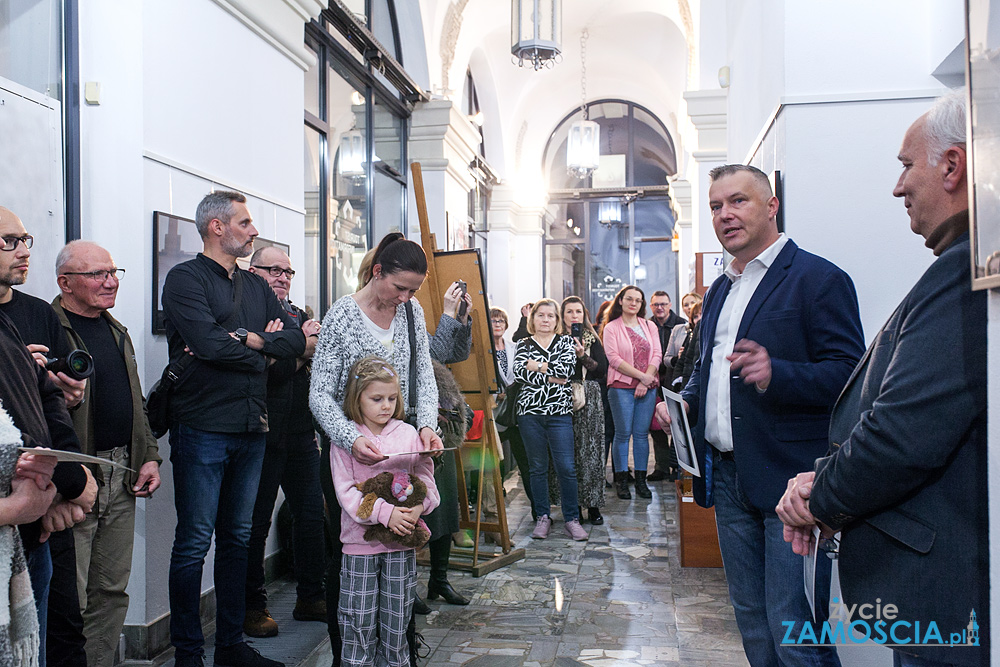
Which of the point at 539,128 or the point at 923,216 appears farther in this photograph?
the point at 539,128

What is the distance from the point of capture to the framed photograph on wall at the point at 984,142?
1217 mm

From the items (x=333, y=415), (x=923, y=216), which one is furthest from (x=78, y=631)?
(x=923, y=216)

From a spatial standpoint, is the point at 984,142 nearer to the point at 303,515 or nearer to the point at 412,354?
the point at 412,354

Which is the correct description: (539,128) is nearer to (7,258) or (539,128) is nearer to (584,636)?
(584,636)

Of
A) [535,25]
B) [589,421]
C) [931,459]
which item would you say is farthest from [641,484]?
[931,459]

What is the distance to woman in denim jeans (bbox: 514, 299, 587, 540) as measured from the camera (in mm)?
5094

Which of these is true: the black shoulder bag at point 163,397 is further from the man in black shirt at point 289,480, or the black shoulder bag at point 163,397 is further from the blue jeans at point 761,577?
the blue jeans at point 761,577

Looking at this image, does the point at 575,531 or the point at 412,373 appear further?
the point at 575,531

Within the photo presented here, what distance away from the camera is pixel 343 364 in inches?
108

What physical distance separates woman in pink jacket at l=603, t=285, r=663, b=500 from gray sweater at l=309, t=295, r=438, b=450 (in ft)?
11.6

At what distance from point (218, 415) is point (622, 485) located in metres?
4.18

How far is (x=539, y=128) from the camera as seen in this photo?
14664 millimetres

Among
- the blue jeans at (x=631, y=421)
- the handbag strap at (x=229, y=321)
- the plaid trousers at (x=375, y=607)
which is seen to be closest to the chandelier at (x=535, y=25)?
the blue jeans at (x=631, y=421)

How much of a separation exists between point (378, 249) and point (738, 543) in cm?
154
